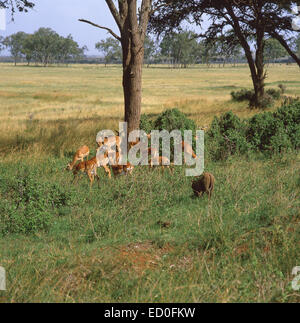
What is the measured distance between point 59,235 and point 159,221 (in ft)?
4.67

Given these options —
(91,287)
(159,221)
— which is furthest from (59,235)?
(91,287)

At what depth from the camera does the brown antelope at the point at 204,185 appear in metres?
7.19

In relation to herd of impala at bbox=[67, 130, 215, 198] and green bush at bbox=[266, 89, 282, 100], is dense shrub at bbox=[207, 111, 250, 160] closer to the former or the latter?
herd of impala at bbox=[67, 130, 215, 198]

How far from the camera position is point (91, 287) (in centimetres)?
418

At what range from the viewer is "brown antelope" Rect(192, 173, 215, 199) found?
23.6ft

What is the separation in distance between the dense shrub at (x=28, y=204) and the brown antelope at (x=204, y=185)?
2.20 m

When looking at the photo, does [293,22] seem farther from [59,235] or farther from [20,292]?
[20,292]

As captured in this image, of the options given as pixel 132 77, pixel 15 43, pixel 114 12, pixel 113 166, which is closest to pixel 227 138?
pixel 132 77

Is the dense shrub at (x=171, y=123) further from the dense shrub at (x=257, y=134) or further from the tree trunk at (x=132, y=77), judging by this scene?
the tree trunk at (x=132, y=77)

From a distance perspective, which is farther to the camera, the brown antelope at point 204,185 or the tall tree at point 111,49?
the tall tree at point 111,49

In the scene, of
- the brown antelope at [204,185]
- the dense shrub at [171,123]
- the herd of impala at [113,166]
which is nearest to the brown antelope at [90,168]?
the herd of impala at [113,166]

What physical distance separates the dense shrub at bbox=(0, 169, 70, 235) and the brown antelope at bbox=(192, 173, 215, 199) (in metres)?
2.20

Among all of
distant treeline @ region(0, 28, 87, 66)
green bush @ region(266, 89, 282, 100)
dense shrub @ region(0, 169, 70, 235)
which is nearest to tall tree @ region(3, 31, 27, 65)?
distant treeline @ region(0, 28, 87, 66)

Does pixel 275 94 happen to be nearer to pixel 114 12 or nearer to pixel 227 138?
pixel 227 138
